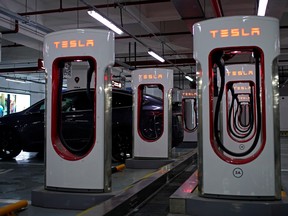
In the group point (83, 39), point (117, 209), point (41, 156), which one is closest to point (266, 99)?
point (117, 209)

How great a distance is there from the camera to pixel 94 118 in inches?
148

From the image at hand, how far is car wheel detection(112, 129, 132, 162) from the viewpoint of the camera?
7.27 metres

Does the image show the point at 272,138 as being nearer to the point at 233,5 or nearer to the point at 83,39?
the point at 83,39

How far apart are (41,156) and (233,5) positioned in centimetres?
639

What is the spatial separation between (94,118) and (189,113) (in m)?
9.55

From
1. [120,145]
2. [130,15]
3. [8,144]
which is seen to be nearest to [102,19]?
[130,15]

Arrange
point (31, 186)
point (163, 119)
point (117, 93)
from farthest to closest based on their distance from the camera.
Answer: point (117, 93), point (163, 119), point (31, 186)

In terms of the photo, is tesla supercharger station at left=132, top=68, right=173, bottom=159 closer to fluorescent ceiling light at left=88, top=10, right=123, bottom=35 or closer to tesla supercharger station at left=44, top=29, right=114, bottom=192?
fluorescent ceiling light at left=88, top=10, right=123, bottom=35

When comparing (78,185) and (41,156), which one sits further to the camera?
(41,156)

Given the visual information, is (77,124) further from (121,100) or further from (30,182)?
(30,182)

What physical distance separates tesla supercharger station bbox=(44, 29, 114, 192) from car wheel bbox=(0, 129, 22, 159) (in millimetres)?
4219

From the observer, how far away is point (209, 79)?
3.42 metres

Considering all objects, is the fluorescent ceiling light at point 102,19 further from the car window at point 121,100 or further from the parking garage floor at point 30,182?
the parking garage floor at point 30,182

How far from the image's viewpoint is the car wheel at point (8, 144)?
7.78m
